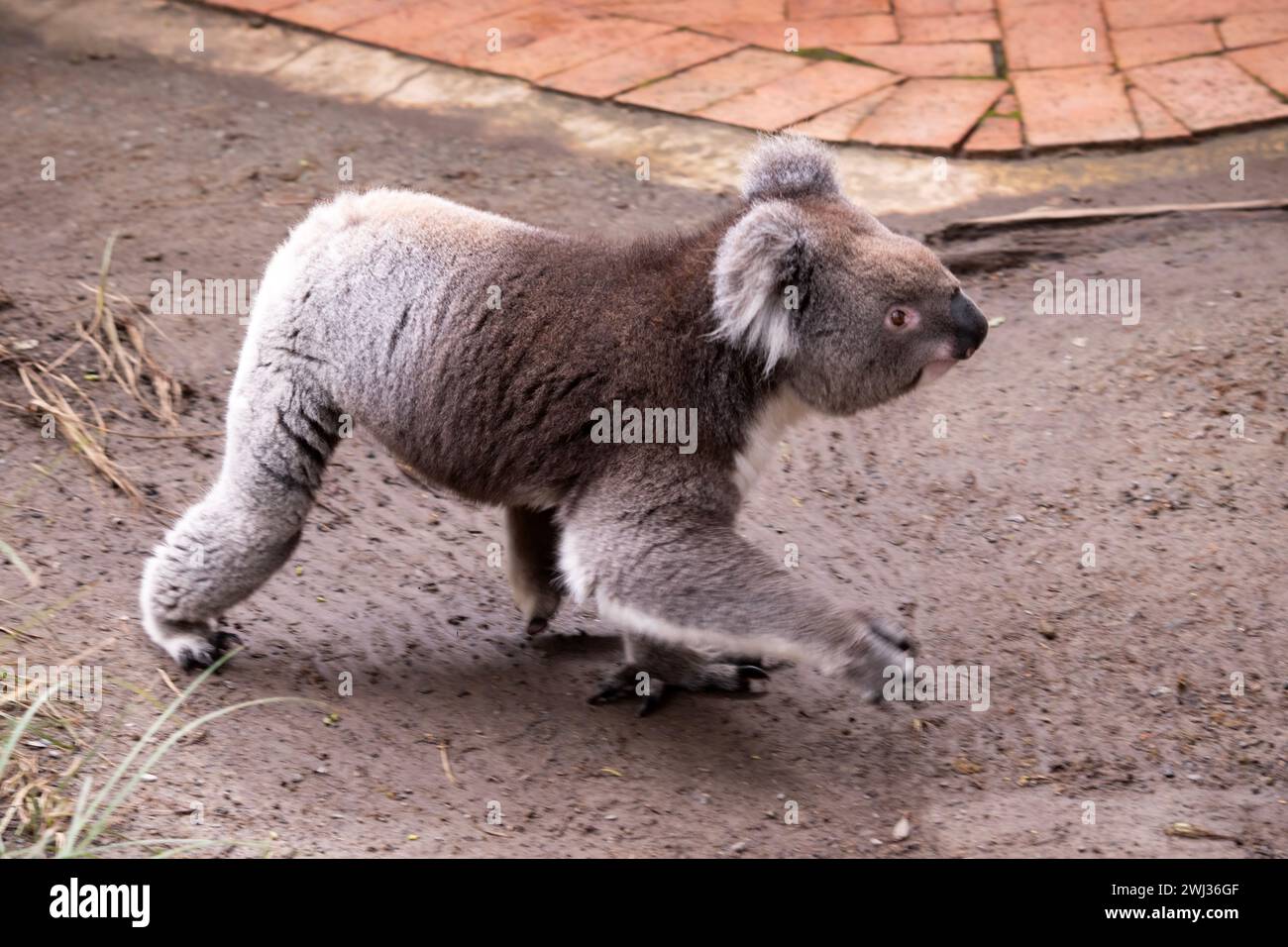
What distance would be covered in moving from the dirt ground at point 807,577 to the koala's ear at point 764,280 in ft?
3.20

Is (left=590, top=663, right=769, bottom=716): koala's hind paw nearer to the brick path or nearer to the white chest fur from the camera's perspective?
the white chest fur

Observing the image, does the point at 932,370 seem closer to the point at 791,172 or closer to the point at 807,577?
the point at 791,172

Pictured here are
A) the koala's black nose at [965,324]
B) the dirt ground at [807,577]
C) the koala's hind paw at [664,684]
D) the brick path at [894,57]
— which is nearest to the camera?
the dirt ground at [807,577]

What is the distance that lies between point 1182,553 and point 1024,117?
2574 mm

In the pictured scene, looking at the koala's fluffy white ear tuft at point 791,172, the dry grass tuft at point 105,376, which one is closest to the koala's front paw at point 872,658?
the koala's fluffy white ear tuft at point 791,172

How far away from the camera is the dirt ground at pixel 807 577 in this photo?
9.82 ft

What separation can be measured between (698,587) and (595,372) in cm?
53

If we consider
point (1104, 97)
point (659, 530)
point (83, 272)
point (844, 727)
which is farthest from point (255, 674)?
point (1104, 97)

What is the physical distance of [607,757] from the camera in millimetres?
3221

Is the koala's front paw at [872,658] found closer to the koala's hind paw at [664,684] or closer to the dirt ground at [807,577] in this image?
the dirt ground at [807,577]

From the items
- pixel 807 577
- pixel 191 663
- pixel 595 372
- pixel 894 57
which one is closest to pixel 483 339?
pixel 595 372

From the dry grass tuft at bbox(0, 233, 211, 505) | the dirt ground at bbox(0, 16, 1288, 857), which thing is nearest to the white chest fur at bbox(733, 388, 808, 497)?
the dirt ground at bbox(0, 16, 1288, 857)

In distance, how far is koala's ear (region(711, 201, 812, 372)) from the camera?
9.82 feet

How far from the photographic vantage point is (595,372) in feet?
10.0
